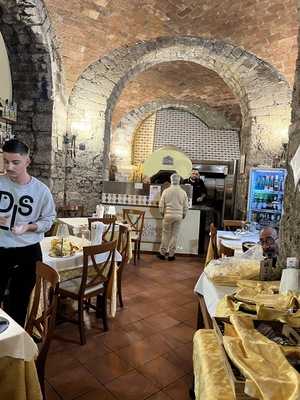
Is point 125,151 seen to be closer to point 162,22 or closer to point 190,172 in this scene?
point 190,172

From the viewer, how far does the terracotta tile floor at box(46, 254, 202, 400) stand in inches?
82.5

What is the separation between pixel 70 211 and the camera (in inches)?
223

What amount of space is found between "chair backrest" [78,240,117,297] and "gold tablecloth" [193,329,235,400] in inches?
55.0

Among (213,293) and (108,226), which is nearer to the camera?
(213,293)

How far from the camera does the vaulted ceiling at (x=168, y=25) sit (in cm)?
483

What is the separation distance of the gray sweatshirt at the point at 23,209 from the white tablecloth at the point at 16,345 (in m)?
0.87

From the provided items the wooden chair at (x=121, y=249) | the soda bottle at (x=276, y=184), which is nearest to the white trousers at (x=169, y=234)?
the wooden chair at (x=121, y=249)

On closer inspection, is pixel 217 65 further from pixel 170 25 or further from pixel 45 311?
pixel 45 311

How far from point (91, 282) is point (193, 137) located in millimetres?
6892

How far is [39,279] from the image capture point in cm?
189

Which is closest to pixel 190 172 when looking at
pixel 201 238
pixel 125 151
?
pixel 201 238

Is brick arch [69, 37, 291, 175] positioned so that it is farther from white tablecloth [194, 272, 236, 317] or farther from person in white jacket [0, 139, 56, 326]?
white tablecloth [194, 272, 236, 317]

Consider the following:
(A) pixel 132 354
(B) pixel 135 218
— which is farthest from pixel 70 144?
(A) pixel 132 354

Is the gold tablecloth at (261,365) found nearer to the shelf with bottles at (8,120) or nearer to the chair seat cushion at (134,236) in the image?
the chair seat cushion at (134,236)
